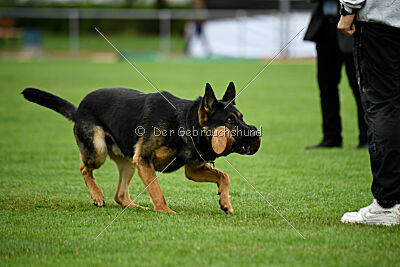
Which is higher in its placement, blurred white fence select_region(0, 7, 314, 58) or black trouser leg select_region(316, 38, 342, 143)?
black trouser leg select_region(316, 38, 342, 143)

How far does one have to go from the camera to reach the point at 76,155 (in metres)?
8.62

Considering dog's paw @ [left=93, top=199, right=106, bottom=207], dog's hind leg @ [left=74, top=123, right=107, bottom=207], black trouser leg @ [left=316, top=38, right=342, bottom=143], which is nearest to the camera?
dog's paw @ [left=93, top=199, right=106, bottom=207]

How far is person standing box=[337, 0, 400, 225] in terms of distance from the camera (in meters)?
4.37

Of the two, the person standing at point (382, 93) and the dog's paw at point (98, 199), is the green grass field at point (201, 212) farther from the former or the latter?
the person standing at point (382, 93)

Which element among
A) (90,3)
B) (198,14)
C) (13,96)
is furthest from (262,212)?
(90,3)

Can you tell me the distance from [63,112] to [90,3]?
4516 centimetres

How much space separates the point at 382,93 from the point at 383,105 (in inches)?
3.7

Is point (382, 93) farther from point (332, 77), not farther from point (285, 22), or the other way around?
point (285, 22)

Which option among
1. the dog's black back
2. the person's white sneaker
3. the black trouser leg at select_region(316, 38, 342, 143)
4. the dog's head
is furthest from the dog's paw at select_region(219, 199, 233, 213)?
the black trouser leg at select_region(316, 38, 342, 143)

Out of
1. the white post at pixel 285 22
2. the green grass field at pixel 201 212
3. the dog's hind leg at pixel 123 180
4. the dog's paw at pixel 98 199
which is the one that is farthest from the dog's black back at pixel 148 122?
the white post at pixel 285 22

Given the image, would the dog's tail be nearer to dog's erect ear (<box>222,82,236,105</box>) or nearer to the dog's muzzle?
dog's erect ear (<box>222,82,236,105</box>)

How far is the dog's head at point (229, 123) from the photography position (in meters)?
4.69

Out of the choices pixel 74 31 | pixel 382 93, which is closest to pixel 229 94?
pixel 382 93

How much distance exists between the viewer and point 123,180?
5.86m
